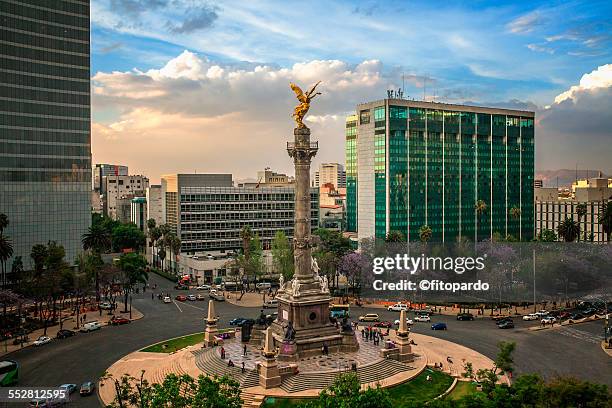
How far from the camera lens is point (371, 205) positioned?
143500 mm

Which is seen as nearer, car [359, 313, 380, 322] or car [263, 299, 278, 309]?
car [359, 313, 380, 322]

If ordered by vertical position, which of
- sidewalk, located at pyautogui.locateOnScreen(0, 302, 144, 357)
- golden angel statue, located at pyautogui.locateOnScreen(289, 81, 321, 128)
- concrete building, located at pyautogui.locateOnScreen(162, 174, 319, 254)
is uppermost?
golden angel statue, located at pyautogui.locateOnScreen(289, 81, 321, 128)

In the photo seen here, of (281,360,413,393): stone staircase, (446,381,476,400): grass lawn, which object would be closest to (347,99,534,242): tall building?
(281,360,413,393): stone staircase

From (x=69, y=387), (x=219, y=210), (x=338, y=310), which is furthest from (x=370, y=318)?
(x=219, y=210)

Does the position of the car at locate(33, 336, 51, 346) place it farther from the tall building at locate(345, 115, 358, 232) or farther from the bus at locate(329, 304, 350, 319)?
the tall building at locate(345, 115, 358, 232)

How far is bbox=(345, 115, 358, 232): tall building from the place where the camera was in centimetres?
18725

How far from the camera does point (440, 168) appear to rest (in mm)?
148375

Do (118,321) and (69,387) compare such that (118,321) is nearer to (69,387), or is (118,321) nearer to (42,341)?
(42,341)

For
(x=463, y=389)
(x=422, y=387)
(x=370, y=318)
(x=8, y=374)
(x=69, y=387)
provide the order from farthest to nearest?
1. (x=370, y=318)
2. (x=422, y=387)
3. (x=8, y=374)
4. (x=463, y=389)
5. (x=69, y=387)

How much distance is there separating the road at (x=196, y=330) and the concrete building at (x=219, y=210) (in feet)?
140

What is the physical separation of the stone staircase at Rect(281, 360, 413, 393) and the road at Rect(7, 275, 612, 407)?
47.0ft

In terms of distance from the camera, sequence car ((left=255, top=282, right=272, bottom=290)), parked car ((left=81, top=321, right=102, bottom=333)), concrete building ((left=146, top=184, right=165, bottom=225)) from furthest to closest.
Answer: concrete building ((left=146, top=184, right=165, bottom=225)) < car ((left=255, top=282, right=272, bottom=290)) < parked car ((left=81, top=321, right=102, bottom=333))

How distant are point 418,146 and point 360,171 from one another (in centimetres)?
1709

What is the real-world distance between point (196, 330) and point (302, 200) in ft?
95.4
